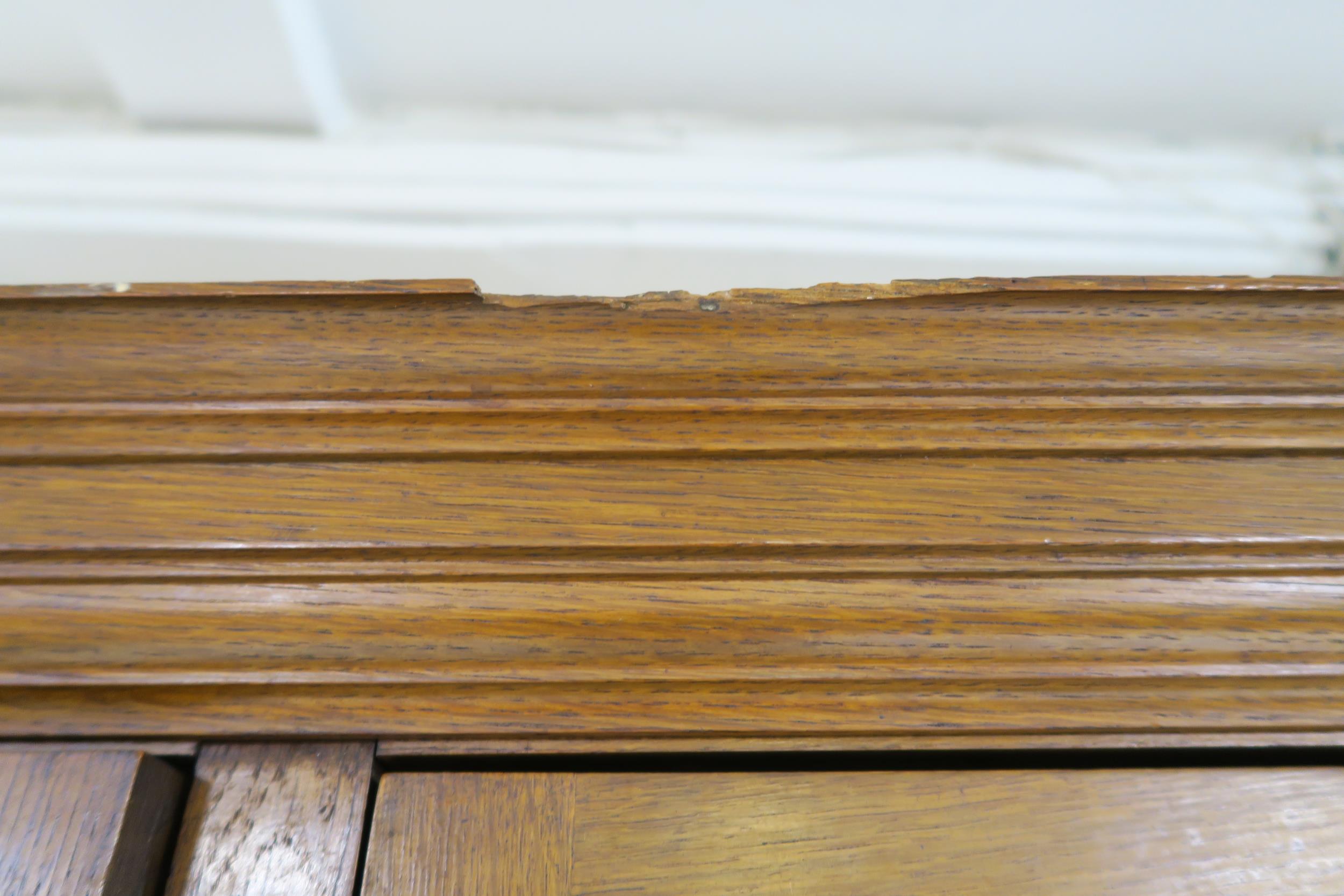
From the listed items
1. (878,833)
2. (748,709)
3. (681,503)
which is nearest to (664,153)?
(681,503)

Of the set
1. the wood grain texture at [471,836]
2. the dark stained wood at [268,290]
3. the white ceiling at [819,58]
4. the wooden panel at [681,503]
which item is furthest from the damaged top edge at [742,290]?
the wood grain texture at [471,836]

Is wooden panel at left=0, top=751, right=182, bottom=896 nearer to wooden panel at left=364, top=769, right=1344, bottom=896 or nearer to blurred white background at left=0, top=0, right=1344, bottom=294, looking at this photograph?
wooden panel at left=364, top=769, right=1344, bottom=896

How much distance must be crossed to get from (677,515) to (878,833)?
0.28m

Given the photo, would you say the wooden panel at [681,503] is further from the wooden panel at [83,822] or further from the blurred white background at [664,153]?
the blurred white background at [664,153]

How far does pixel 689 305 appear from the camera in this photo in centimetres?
62

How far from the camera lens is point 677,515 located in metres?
0.60

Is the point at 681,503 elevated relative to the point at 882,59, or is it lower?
lower

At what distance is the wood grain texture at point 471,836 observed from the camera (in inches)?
20.9

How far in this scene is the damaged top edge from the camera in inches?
24.2

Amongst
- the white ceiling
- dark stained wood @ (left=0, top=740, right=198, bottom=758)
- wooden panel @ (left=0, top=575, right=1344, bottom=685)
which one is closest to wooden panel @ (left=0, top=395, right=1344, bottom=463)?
wooden panel @ (left=0, top=575, right=1344, bottom=685)

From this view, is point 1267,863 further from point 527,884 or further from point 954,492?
point 527,884

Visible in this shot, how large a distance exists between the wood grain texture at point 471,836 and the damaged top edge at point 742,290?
15.1 inches

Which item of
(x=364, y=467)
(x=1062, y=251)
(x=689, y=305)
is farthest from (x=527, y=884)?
(x=1062, y=251)

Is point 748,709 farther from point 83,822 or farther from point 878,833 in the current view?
point 83,822
